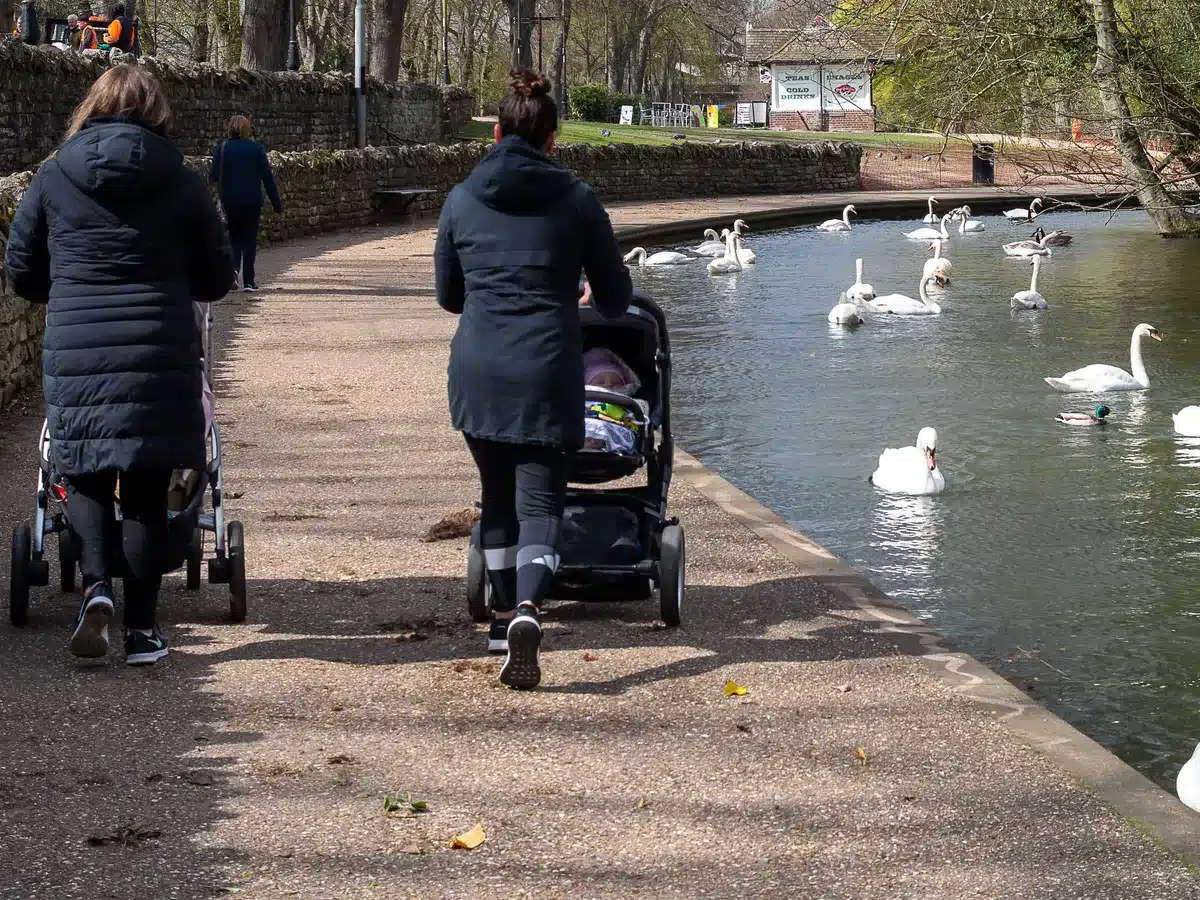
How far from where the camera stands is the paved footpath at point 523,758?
3799 mm

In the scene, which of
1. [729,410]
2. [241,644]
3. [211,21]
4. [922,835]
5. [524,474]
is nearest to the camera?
[922,835]

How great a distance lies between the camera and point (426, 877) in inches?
147

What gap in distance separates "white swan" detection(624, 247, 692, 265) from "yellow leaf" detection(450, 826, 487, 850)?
22.2 meters

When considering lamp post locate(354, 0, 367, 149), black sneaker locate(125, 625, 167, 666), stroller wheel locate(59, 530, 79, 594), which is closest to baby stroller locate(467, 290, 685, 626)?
black sneaker locate(125, 625, 167, 666)

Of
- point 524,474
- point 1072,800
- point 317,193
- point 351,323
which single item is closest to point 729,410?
point 351,323

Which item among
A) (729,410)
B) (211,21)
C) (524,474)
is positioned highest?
(211,21)

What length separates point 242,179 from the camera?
56.6 ft

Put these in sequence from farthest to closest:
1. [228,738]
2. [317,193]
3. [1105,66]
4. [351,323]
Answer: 1. [317,193]
2. [351,323]
3. [1105,66]
4. [228,738]

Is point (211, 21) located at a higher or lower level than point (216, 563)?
higher

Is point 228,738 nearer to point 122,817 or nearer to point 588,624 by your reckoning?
point 122,817

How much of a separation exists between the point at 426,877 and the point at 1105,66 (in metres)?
12.2

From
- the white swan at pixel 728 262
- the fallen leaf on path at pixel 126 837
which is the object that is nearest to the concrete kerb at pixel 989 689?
the fallen leaf on path at pixel 126 837

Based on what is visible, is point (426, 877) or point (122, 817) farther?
point (122, 817)

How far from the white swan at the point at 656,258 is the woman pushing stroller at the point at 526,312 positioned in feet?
68.2
